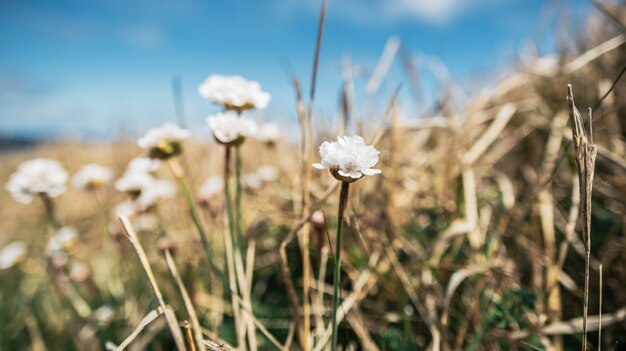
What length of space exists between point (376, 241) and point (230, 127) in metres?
0.58

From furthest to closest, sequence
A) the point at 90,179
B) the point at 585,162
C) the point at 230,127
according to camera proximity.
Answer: the point at 90,179 < the point at 230,127 < the point at 585,162

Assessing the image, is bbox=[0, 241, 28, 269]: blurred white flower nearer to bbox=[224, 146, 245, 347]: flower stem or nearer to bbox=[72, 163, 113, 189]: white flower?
bbox=[72, 163, 113, 189]: white flower

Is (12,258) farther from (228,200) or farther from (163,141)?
(228,200)

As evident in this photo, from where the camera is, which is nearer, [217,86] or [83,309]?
[217,86]

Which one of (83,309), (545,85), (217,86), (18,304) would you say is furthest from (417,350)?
(18,304)

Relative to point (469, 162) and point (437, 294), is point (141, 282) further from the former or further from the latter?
point (469, 162)

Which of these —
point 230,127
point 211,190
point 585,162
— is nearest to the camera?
point 585,162

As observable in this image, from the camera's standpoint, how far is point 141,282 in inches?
57.8

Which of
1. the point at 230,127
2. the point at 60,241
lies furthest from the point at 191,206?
the point at 60,241

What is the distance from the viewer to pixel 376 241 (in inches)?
43.9

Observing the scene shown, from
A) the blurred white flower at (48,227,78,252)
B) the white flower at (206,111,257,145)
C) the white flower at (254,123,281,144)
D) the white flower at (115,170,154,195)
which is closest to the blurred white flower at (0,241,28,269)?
the blurred white flower at (48,227,78,252)

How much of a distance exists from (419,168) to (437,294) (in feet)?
2.27

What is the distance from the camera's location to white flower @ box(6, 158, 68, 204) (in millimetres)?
1238

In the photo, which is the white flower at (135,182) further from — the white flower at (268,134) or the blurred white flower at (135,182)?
the white flower at (268,134)
